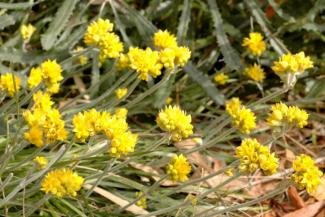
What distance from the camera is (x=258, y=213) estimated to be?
1720 millimetres

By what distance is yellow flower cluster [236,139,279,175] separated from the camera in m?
1.21

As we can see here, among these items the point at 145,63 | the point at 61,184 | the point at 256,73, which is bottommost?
the point at 61,184

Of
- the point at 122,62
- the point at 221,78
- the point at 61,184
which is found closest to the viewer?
the point at 61,184

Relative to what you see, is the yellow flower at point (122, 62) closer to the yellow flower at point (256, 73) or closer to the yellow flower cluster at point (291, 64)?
the yellow flower cluster at point (291, 64)

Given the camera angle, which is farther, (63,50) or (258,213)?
(63,50)

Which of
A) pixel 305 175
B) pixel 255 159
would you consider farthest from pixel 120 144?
pixel 305 175

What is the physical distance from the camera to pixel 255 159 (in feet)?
3.99

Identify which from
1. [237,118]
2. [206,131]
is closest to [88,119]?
[237,118]

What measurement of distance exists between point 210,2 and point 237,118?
741mm

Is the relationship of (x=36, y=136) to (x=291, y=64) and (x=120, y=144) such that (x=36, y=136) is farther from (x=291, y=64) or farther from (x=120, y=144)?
(x=291, y=64)

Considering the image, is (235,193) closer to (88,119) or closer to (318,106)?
(318,106)

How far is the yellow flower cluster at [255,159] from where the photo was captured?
1211 millimetres

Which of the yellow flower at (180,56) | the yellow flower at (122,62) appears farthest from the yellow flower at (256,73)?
the yellow flower at (180,56)

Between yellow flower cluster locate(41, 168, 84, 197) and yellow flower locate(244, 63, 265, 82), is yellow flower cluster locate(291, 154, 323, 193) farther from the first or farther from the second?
yellow flower locate(244, 63, 265, 82)
